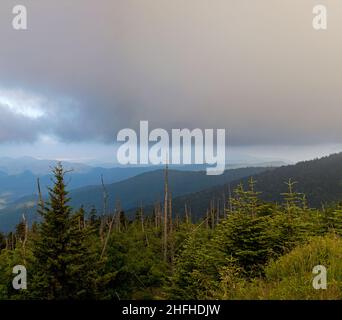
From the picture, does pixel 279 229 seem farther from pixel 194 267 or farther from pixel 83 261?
pixel 83 261

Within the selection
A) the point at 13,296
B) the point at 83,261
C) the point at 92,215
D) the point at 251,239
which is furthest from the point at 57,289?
the point at 92,215

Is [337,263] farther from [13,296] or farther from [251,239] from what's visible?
[13,296]

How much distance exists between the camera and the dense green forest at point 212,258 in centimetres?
796

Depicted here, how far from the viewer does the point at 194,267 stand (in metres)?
14.9

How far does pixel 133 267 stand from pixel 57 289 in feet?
34.0

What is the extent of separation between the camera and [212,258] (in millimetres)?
12430

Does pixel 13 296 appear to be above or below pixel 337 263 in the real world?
below

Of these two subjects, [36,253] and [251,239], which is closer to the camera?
[251,239]

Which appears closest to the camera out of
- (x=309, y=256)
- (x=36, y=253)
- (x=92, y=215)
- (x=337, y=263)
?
(x=337, y=263)

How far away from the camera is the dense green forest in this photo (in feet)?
26.1

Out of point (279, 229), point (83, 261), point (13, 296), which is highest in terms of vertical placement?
point (279, 229)
